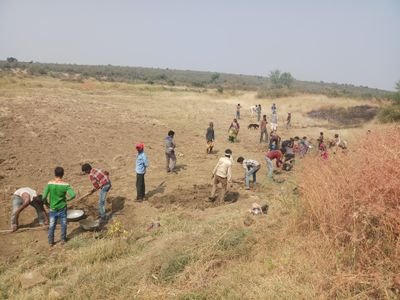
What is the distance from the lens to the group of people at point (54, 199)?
22.7 ft

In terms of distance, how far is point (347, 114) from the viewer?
33000 millimetres

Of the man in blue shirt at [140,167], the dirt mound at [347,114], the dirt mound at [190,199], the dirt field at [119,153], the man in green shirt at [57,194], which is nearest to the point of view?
the man in green shirt at [57,194]

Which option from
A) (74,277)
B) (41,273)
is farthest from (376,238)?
(41,273)

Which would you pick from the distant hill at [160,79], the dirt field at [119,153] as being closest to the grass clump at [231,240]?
the dirt field at [119,153]

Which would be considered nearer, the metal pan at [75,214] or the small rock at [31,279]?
the small rock at [31,279]

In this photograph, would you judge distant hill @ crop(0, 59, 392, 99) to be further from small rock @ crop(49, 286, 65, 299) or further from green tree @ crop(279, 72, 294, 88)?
small rock @ crop(49, 286, 65, 299)

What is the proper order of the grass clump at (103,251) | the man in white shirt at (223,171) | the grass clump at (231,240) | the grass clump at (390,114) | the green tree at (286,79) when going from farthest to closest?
the green tree at (286,79) → the grass clump at (390,114) → the man in white shirt at (223,171) → the grass clump at (103,251) → the grass clump at (231,240)

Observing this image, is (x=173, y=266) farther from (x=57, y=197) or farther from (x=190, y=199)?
(x=190, y=199)

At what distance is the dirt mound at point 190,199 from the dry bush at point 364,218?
4000mm

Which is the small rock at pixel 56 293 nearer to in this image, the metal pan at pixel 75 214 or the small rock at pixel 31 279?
the small rock at pixel 31 279

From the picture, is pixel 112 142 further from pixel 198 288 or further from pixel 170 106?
pixel 170 106

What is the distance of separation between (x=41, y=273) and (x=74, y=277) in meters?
0.74

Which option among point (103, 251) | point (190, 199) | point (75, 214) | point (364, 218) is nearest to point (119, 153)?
point (190, 199)

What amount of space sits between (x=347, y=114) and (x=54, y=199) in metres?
30.6
